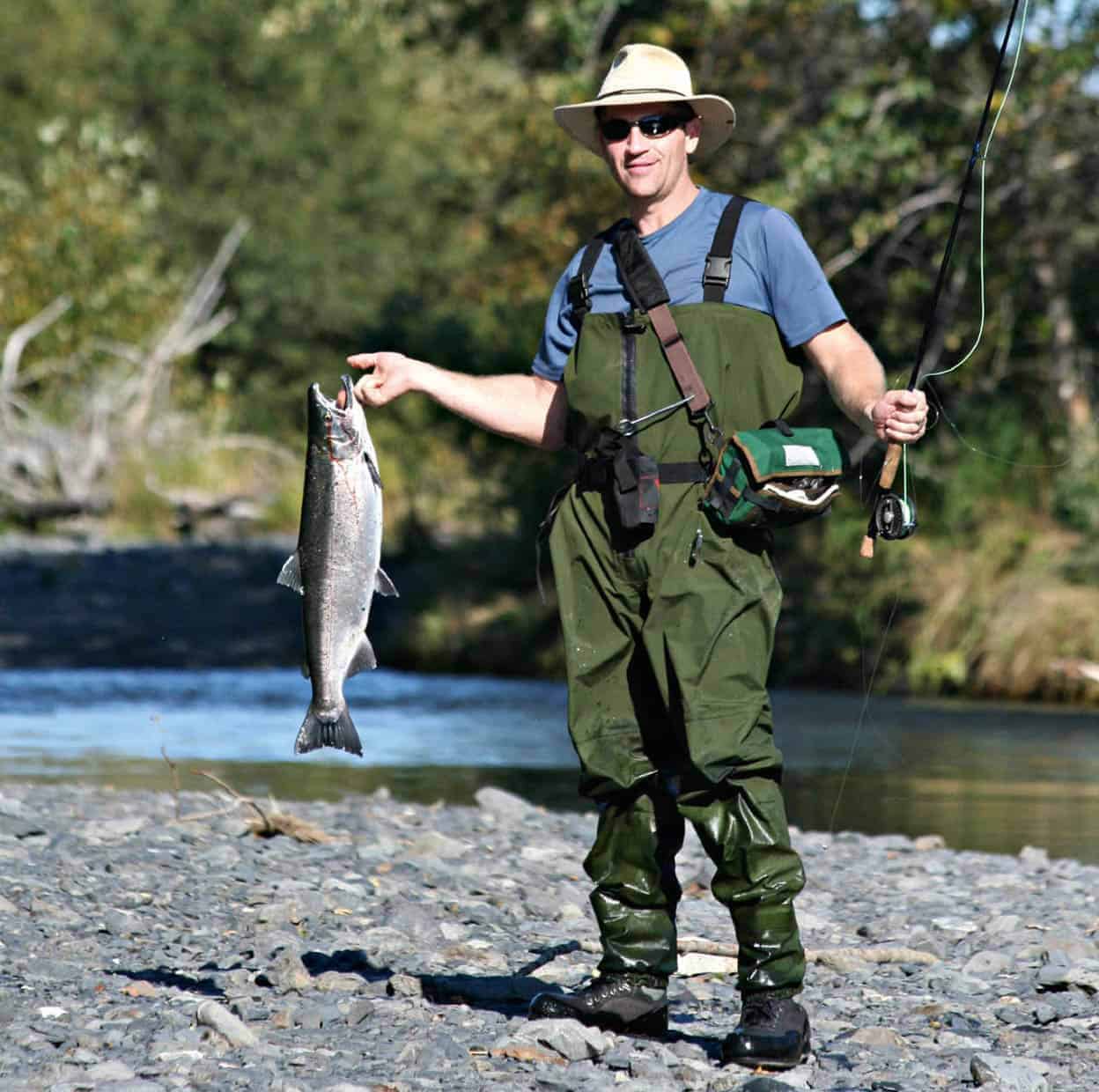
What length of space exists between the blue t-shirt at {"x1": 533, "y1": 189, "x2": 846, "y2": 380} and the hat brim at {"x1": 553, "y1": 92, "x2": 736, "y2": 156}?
206 millimetres

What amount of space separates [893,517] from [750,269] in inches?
24.7

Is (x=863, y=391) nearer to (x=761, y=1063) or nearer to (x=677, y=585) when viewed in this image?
(x=677, y=585)

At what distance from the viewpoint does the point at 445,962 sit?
607 centimetres

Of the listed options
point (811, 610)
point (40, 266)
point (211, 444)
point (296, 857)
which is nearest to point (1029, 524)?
point (811, 610)

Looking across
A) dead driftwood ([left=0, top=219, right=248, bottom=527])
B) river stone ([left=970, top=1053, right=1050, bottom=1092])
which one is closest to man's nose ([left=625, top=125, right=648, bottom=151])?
river stone ([left=970, top=1053, right=1050, bottom=1092])

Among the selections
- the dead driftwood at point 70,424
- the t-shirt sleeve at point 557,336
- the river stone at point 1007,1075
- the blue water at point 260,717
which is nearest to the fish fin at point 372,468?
the t-shirt sleeve at point 557,336

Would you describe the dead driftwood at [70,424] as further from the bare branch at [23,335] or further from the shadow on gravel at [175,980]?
the shadow on gravel at [175,980]

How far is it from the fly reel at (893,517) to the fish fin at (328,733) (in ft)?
4.15

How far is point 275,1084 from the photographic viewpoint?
451cm

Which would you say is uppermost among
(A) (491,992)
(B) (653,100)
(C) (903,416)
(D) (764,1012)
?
(B) (653,100)

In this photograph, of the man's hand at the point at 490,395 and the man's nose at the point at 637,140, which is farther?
the man's hand at the point at 490,395

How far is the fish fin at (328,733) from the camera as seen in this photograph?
4977 millimetres

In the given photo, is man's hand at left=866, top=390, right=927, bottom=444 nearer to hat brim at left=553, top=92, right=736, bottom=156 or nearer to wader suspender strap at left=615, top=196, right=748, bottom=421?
wader suspender strap at left=615, top=196, right=748, bottom=421

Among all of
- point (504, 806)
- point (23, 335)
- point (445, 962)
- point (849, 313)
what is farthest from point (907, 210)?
point (23, 335)
